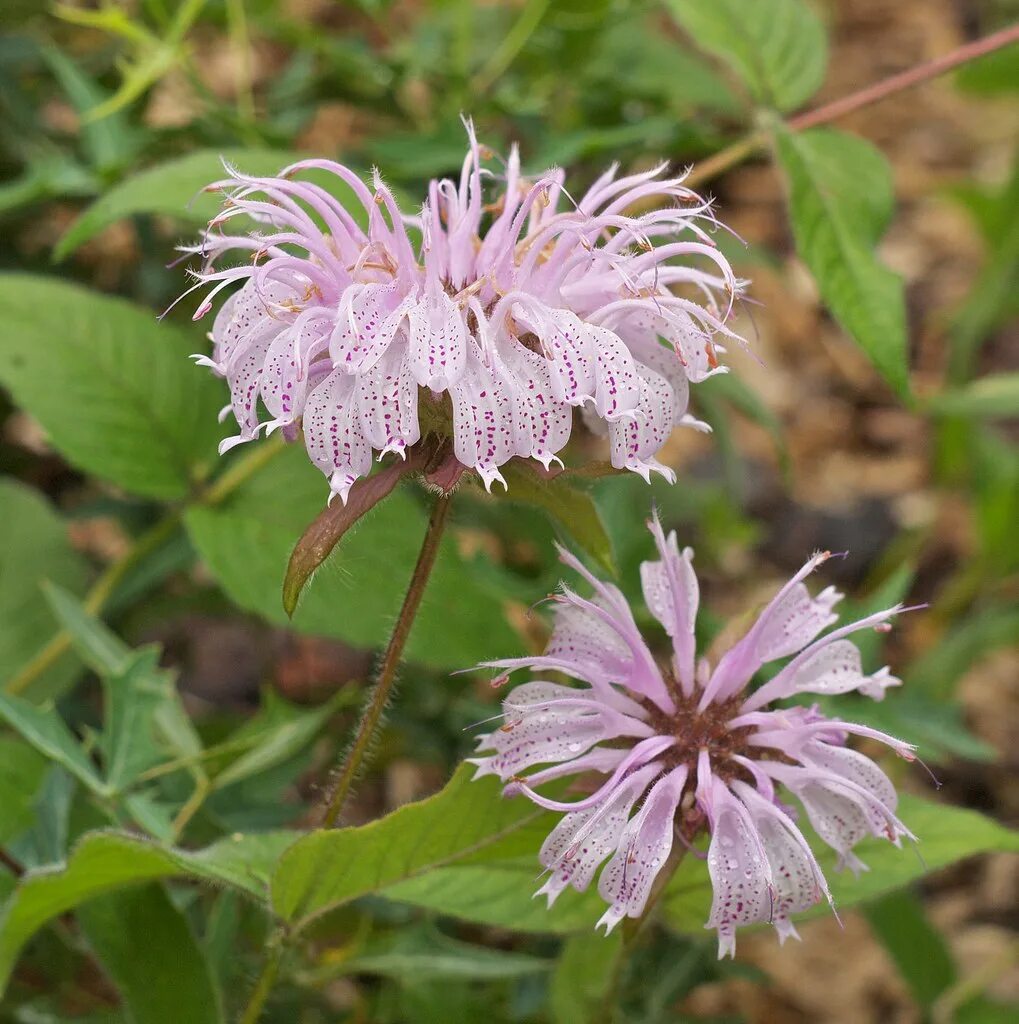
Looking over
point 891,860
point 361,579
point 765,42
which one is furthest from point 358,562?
point 765,42

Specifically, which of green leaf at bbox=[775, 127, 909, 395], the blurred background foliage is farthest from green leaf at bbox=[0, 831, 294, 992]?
green leaf at bbox=[775, 127, 909, 395]

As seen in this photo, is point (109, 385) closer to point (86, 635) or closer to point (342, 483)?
point (86, 635)

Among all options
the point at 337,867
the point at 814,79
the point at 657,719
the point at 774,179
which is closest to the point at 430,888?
the point at 337,867

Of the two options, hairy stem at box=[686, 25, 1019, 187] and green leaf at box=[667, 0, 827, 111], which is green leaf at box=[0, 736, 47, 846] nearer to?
hairy stem at box=[686, 25, 1019, 187]

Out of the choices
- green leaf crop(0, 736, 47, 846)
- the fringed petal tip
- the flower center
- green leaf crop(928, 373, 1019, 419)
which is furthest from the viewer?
green leaf crop(928, 373, 1019, 419)

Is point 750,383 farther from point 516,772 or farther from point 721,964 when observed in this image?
point 516,772

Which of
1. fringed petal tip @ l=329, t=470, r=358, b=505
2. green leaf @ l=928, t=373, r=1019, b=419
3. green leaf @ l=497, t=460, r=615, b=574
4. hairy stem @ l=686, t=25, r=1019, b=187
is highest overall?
hairy stem @ l=686, t=25, r=1019, b=187

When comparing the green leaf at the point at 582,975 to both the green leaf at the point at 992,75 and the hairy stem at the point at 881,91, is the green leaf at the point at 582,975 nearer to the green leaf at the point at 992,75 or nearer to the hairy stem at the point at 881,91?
the hairy stem at the point at 881,91
